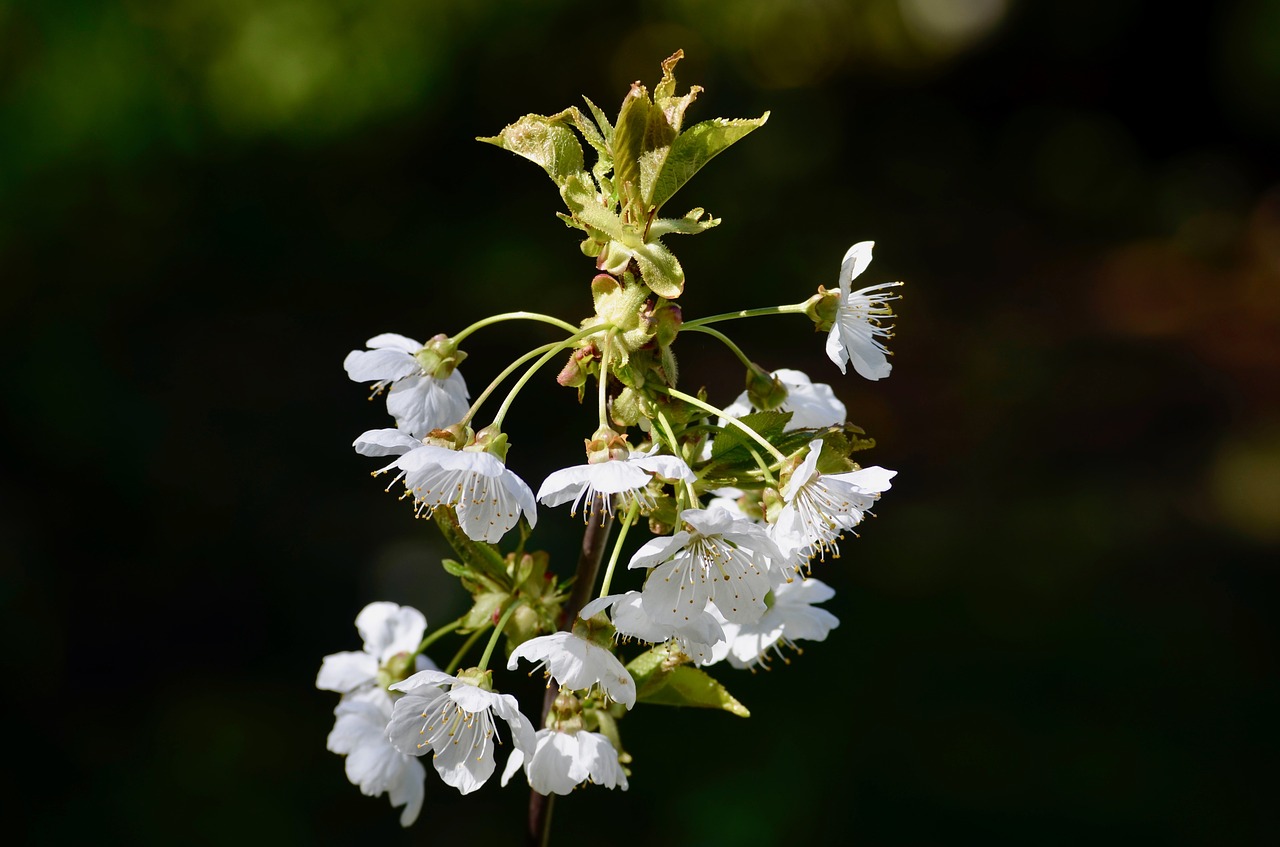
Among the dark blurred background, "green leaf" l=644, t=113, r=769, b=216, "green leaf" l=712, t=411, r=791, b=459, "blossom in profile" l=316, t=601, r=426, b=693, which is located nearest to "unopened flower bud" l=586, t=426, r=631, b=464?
"green leaf" l=712, t=411, r=791, b=459

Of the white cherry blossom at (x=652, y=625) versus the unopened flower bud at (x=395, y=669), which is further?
the unopened flower bud at (x=395, y=669)

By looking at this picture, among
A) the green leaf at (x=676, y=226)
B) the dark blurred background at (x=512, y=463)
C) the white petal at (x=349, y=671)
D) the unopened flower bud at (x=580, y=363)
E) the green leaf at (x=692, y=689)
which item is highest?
the dark blurred background at (x=512, y=463)

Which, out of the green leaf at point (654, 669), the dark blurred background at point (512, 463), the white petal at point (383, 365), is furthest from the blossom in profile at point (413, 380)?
the dark blurred background at point (512, 463)

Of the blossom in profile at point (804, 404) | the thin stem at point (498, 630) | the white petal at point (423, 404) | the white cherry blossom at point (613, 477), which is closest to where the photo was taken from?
the white cherry blossom at point (613, 477)

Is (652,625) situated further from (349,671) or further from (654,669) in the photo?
(349,671)

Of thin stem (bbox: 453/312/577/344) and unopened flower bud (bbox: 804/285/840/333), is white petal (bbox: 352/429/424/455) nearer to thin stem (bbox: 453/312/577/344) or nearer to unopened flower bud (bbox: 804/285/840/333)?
thin stem (bbox: 453/312/577/344)

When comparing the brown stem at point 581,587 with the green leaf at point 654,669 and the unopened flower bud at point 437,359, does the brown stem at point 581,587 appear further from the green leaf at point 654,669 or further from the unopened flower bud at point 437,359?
the unopened flower bud at point 437,359

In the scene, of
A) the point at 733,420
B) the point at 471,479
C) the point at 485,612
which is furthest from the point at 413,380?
the point at 733,420

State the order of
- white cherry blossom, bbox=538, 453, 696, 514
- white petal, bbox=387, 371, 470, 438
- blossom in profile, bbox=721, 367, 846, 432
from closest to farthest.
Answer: white cherry blossom, bbox=538, 453, 696, 514 → white petal, bbox=387, 371, 470, 438 → blossom in profile, bbox=721, 367, 846, 432
